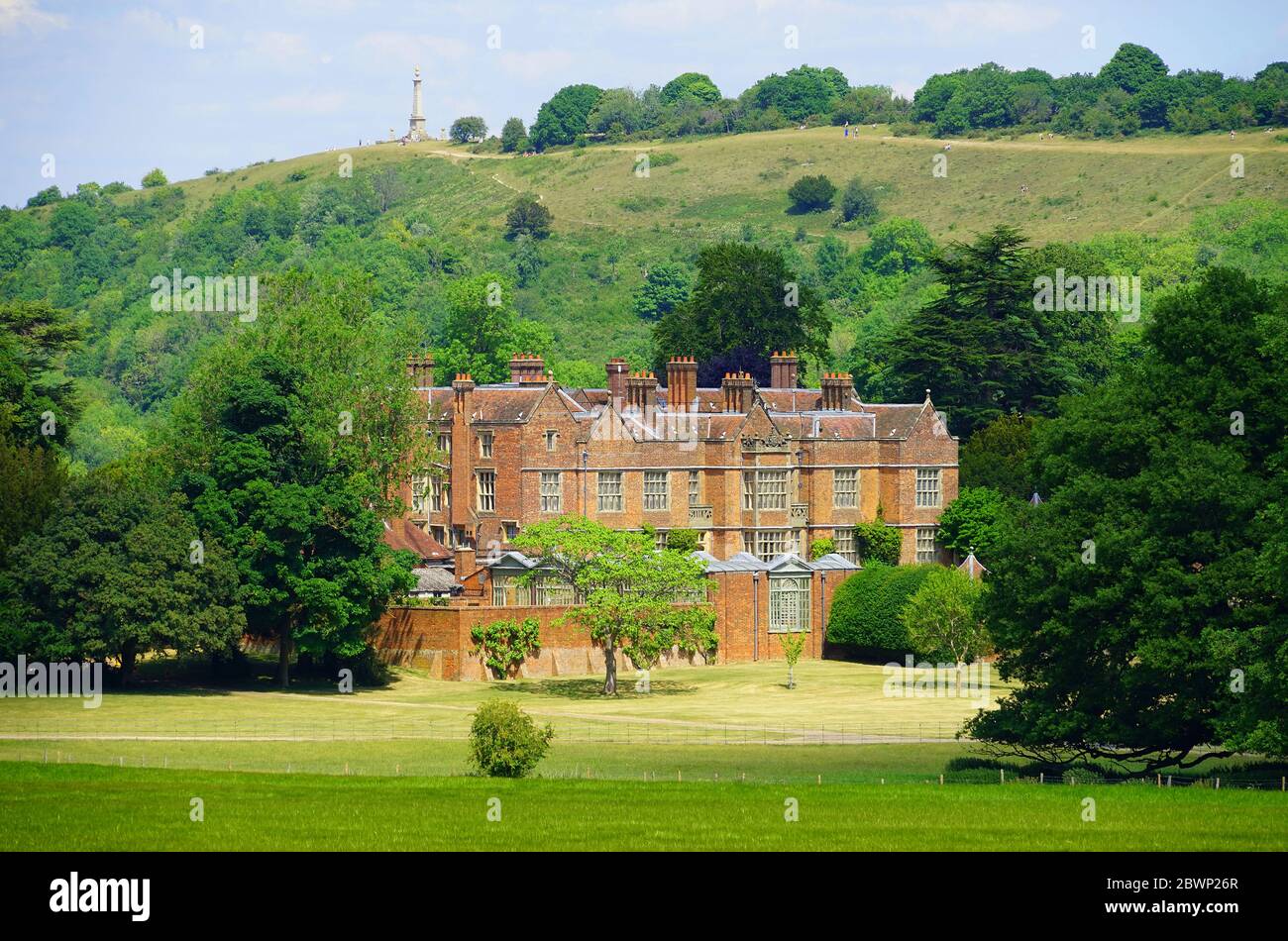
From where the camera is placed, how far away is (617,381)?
99562 mm

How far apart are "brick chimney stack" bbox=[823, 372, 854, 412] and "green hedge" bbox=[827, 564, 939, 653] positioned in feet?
39.1

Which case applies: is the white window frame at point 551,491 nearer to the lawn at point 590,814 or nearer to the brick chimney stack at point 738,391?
the brick chimney stack at point 738,391

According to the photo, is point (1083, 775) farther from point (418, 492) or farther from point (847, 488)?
point (418, 492)

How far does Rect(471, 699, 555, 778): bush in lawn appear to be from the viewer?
5756 centimetres

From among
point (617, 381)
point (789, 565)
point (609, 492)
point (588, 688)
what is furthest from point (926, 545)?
point (588, 688)

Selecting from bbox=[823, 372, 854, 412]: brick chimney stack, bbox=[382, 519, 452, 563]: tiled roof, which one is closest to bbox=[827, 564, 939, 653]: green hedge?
bbox=[823, 372, 854, 412]: brick chimney stack

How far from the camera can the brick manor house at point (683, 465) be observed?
9406 centimetres

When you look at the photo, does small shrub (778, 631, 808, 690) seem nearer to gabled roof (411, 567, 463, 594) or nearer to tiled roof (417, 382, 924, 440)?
tiled roof (417, 382, 924, 440)

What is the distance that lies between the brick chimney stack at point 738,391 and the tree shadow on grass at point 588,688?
17.6 metres

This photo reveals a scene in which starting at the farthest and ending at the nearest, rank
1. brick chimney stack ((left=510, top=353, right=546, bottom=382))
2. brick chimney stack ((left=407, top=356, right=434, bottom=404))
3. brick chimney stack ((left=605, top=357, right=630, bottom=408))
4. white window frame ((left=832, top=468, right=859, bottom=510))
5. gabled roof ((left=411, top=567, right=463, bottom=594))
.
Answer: brick chimney stack ((left=407, top=356, right=434, bottom=404))
brick chimney stack ((left=510, top=353, right=546, bottom=382))
white window frame ((left=832, top=468, right=859, bottom=510))
brick chimney stack ((left=605, top=357, right=630, bottom=408))
gabled roof ((left=411, top=567, right=463, bottom=594))

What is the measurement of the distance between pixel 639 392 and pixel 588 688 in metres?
19.8
